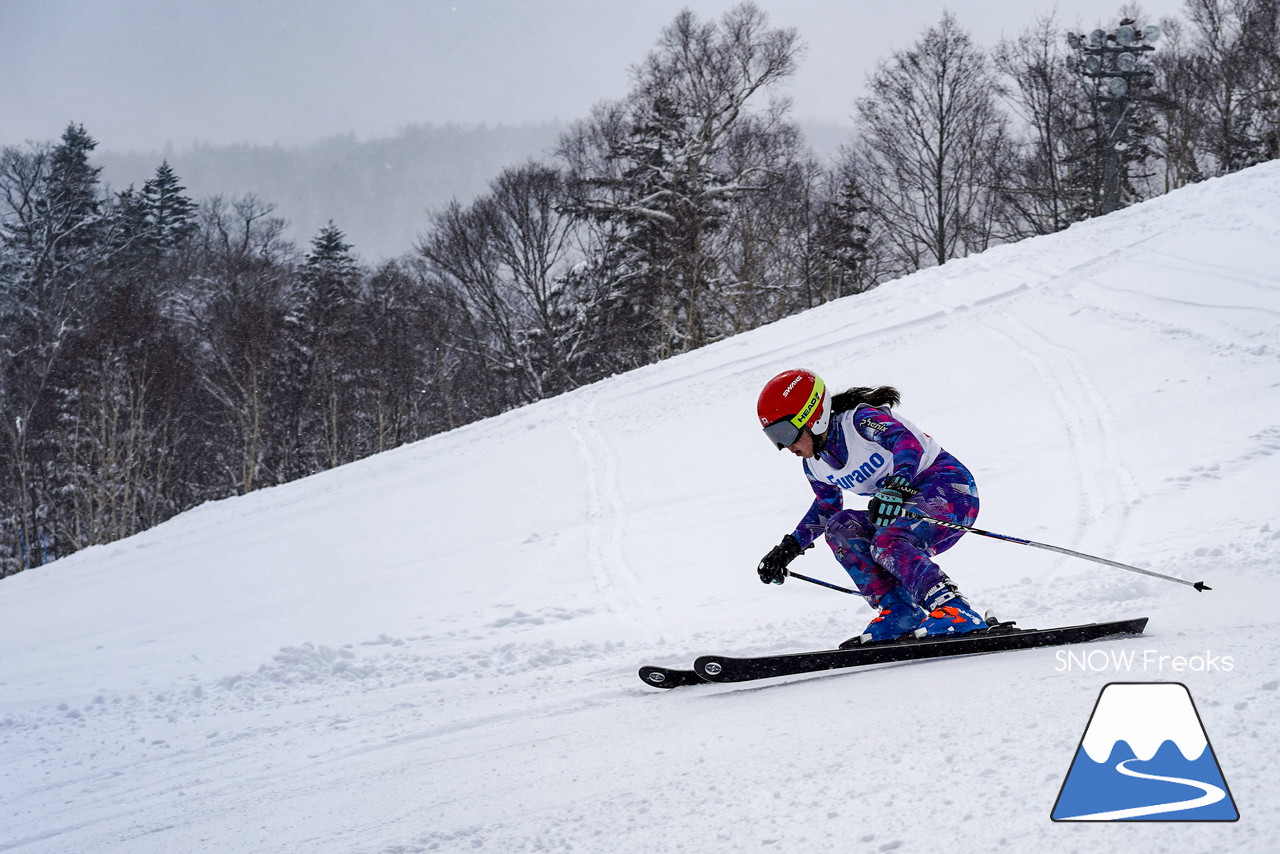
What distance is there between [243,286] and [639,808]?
35.0m

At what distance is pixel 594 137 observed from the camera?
1100 inches

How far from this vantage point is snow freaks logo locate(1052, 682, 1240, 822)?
2012 millimetres

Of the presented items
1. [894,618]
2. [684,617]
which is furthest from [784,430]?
[684,617]

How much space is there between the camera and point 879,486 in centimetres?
407

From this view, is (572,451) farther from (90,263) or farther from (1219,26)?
(90,263)

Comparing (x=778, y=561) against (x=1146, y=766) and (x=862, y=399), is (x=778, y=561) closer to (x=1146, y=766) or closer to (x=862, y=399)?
(x=862, y=399)

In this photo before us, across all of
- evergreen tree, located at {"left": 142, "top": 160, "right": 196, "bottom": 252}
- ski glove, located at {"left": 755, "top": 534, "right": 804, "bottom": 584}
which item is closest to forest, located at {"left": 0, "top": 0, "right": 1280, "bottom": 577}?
evergreen tree, located at {"left": 142, "top": 160, "right": 196, "bottom": 252}

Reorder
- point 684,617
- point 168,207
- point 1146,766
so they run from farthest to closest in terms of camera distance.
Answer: point 168,207
point 684,617
point 1146,766

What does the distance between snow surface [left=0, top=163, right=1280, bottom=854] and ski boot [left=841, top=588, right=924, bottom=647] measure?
0.92 feet

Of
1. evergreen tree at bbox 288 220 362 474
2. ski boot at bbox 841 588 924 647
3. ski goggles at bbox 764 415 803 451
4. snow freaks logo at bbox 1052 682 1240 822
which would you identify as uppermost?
evergreen tree at bbox 288 220 362 474

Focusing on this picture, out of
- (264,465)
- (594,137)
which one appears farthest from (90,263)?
(594,137)

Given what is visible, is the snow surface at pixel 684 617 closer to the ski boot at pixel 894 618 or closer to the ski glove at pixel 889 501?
the ski boot at pixel 894 618

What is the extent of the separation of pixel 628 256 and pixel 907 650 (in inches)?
963

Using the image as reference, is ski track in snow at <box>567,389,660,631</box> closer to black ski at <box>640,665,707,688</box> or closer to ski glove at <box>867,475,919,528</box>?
black ski at <box>640,665,707,688</box>
